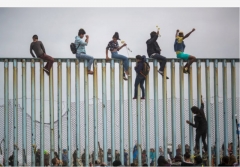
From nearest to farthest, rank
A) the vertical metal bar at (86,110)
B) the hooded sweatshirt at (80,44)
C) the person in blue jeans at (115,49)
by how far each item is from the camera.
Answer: the hooded sweatshirt at (80,44) → the vertical metal bar at (86,110) → the person in blue jeans at (115,49)

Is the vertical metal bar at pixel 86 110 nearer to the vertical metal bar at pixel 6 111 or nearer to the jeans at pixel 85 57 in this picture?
the jeans at pixel 85 57

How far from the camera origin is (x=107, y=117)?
1712 centimetres

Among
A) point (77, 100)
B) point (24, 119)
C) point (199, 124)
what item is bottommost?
point (199, 124)

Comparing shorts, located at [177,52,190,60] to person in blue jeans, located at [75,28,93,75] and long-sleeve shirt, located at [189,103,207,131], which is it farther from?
person in blue jeans, located at [75,28,93,75]

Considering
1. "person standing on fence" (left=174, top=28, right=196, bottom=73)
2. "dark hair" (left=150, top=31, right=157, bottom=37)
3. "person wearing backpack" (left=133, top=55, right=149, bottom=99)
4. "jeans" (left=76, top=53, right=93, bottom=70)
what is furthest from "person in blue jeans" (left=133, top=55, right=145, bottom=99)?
"jeans" (left=76, top=53, right=93, bottom=70)

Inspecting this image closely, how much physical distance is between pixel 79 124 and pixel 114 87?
4.96 feet

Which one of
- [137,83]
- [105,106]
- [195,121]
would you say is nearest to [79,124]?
[105,106]

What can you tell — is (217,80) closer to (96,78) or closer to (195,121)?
(195,121)

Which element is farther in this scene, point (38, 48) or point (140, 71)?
point (140, 71)

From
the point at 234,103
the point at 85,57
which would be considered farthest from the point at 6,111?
the point at 234,103

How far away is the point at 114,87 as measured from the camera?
17172 millimetres

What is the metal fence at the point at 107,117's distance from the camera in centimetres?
1688

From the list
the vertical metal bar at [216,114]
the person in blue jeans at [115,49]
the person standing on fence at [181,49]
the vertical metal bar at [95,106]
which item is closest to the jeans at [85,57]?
the vertical metal bar at [95,106]

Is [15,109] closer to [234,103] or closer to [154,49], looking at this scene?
[154,49]
